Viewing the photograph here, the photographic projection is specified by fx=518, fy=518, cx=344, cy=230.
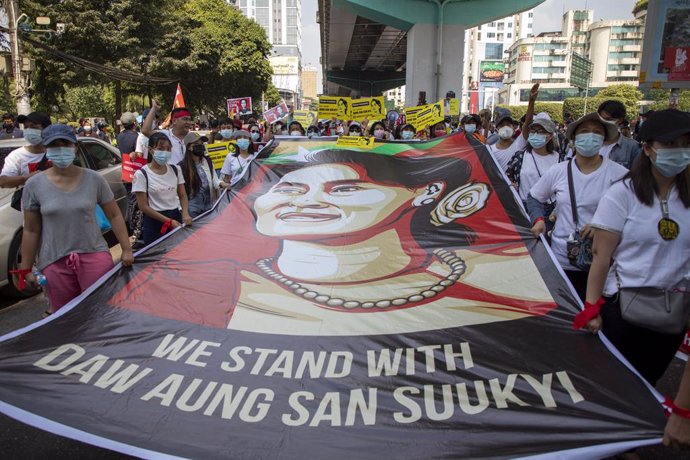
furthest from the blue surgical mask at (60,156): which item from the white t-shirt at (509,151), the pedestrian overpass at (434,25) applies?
the pedestrian overpass at (434,25)

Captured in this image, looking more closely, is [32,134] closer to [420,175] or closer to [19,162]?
[19,162]

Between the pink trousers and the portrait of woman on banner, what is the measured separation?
307mm

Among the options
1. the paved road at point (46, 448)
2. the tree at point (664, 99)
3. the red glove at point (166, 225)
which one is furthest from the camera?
the tree at point (664, 99)

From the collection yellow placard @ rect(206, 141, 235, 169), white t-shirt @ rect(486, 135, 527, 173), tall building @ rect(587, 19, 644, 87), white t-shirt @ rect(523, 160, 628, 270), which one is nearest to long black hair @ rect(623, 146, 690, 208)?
white t-shirt @ rect(523, 160, 628, 270)

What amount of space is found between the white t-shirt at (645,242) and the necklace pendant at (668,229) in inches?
0.5

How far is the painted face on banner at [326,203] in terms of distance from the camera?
4.87 meters

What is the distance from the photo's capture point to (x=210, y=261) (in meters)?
4.27

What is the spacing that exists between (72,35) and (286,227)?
25541 mm

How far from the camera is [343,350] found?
10.0 ft

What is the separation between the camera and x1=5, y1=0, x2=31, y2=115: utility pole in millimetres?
16594

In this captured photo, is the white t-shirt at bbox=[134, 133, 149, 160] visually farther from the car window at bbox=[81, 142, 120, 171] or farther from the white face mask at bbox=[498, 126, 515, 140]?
the white face mask at bbox=[498, 126, 515, 140]

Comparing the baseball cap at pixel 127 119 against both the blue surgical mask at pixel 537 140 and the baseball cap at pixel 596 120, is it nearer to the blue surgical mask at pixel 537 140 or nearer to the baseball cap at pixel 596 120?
the blue surgical mask at pixel 537 140

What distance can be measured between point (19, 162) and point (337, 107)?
6.03m

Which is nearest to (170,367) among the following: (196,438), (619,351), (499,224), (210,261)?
(196,438)
